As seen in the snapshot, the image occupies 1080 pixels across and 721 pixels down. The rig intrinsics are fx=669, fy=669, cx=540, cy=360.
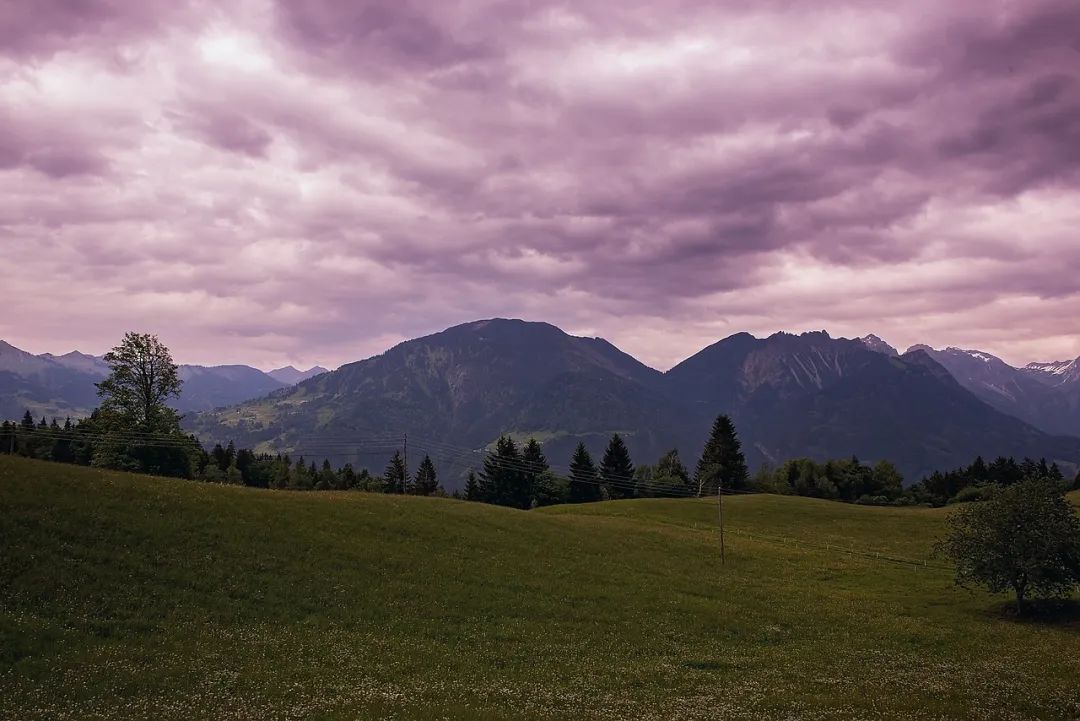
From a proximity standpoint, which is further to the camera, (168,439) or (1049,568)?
(168,439)

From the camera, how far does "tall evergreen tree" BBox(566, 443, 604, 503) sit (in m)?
154

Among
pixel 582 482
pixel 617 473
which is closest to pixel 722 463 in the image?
pixel 617 473

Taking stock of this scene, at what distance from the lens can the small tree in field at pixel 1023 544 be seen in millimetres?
48375

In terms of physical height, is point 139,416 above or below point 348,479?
above

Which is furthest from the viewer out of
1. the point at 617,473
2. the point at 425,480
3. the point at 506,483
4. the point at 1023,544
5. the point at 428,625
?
the point at 425,480

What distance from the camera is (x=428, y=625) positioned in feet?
120

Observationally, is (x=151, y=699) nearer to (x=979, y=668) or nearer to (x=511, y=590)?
(x=511, y=590)

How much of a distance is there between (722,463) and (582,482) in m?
35.1

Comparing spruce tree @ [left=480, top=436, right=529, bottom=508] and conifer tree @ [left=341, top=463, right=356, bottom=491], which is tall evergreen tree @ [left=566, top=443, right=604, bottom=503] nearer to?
spruce tree @ [left=480, top=436, right=529, bottom=508]

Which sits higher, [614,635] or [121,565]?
[121,565]

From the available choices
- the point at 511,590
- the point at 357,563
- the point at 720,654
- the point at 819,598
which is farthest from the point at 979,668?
the point at 357,563

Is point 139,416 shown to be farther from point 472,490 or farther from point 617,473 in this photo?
point 617,473

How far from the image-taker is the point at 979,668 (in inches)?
1355

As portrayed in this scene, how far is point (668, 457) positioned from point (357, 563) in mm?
153244
